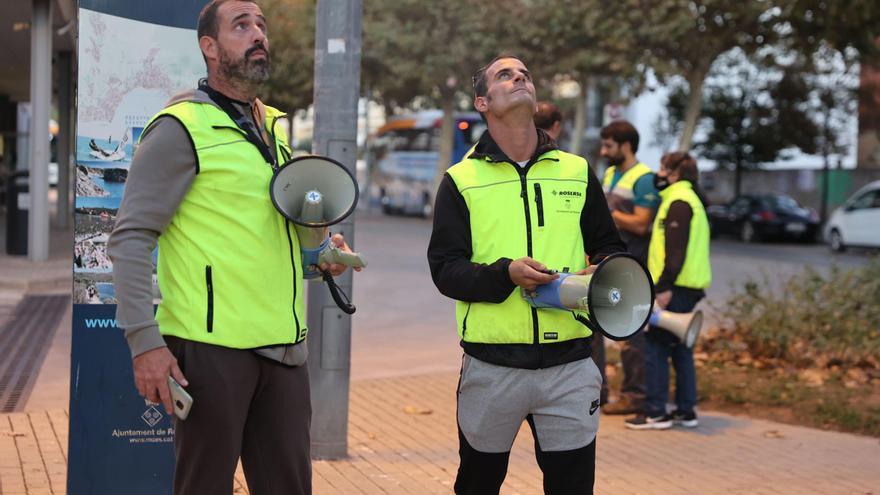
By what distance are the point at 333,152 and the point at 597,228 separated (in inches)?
102

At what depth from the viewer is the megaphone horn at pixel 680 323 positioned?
293 inches

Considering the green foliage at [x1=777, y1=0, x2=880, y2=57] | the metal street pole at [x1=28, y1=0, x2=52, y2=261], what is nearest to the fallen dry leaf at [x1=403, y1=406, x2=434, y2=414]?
the green foliage at [x1=777, y1=0, x2=880, y2=57]

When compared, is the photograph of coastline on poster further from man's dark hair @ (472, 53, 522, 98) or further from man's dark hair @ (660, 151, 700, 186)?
man's dark hair @ (660, 151, 700, 186)

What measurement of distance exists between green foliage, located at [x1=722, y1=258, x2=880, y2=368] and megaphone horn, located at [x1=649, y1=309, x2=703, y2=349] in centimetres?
237

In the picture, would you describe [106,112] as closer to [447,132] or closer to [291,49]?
[447,132]

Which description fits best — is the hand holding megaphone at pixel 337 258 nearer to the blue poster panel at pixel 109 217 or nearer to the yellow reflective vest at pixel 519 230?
the yellow reflective vest at pixel 519 230

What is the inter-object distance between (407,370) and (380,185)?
39869mm

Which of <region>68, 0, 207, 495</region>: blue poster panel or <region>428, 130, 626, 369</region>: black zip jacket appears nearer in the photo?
<region>428, 130, 626, 369</region>: black zip jacket

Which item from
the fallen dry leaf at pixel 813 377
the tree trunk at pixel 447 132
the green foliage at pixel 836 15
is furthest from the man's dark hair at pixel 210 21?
the tree trunk at pixel 447 132

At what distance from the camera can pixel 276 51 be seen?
4438cm

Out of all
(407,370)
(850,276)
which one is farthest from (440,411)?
(850,276)

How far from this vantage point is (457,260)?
4.00m

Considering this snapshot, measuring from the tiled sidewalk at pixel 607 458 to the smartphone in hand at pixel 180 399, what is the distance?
2.76m

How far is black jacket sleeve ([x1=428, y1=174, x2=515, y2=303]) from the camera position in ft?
12.7
